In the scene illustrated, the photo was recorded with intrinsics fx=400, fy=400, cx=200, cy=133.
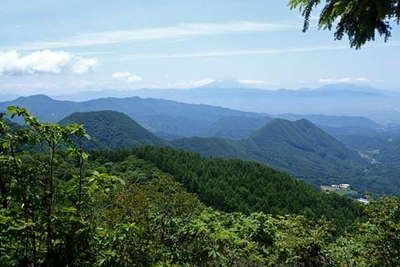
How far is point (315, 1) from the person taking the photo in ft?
17.0

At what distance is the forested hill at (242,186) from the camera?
7469cm

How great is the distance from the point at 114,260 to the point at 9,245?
1.21 metres

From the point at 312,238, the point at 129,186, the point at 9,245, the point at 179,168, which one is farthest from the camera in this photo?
the point at 179,168

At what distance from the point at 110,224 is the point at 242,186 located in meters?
79.6

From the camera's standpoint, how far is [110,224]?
6680 millimetres

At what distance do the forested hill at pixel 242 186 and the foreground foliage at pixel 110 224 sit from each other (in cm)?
5782

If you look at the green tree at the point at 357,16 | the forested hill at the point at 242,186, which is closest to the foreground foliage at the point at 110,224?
the green tree at the point at 357,16

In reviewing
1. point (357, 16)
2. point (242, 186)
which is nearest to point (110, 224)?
point (357, 16)

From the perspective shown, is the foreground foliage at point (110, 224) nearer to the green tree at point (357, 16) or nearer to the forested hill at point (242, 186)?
the green tree at point (357, 16)

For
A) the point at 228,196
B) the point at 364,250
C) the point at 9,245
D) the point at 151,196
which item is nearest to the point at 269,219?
the point at 364,250

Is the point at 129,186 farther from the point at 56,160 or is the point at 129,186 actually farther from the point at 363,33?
the point at 363,33

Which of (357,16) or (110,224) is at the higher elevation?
(357,16)

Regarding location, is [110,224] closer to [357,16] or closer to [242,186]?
[357,16]

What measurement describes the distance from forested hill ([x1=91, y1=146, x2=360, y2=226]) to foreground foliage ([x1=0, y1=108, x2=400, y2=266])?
5782cm
